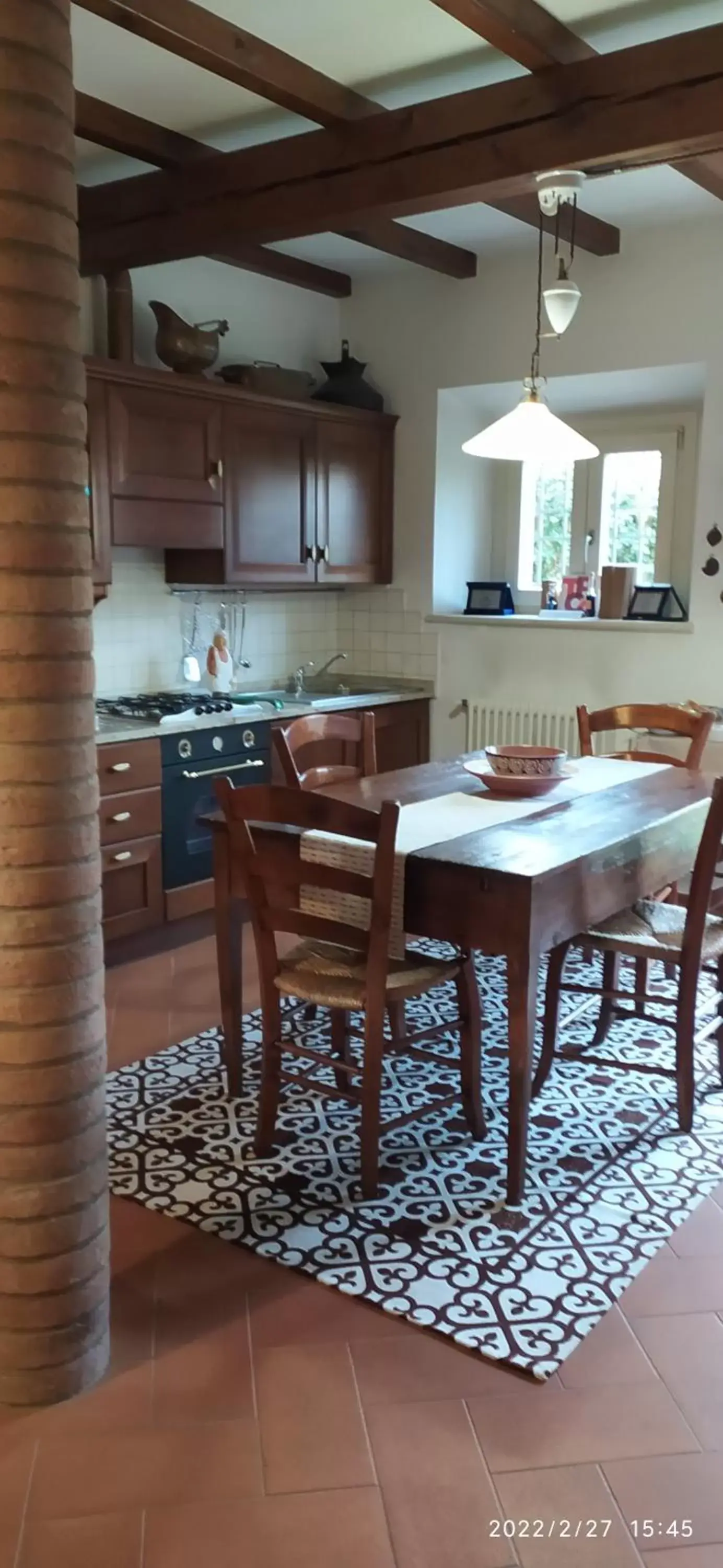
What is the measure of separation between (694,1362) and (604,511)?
12.6 feet

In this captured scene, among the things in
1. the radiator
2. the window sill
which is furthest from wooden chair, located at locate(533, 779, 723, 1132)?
the radiator

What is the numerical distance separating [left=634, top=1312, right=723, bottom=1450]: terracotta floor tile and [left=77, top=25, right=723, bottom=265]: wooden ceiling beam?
260cm

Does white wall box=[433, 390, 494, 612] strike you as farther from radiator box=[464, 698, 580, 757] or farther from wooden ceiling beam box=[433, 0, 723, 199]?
wooden ceiling beam box=[433, 0, 723, 199]

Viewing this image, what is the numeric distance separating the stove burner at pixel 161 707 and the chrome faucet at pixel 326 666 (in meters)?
0.92

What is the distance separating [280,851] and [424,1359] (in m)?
1.07

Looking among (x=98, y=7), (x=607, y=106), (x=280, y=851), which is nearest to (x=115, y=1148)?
(x=280, y=851)

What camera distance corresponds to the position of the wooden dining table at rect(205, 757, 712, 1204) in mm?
2338

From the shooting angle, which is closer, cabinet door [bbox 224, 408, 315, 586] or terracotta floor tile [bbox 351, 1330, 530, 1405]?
terracotta floor tile [bbox 351, 1330, 530, 1405]

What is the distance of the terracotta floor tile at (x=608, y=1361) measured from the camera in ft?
6.56

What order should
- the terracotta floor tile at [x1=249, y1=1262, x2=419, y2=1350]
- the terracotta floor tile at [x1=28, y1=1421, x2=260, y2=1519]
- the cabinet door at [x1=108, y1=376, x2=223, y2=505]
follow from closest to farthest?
the terracotta floor tile at [x1=28, y1=1421, x2=260, y2=1519]
the terracotta floor tile at [x1=249, y1=1262, x2=419, y2=1350]
the cabinet door at [x1=108, y1=376, x2=223, y2=505]

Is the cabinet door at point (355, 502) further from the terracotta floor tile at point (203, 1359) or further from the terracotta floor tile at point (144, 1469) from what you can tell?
the terracotta floor tile at point (144, 1469)

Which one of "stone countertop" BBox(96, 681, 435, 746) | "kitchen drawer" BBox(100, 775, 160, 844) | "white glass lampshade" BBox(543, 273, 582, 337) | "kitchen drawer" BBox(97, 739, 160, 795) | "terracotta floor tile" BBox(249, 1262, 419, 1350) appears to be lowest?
"terracotta floor tile" BBox(249, 1262, 419, 1350)

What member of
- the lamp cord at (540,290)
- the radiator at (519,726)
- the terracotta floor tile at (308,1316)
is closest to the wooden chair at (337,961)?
the terracotta floor tile at (308,1316)

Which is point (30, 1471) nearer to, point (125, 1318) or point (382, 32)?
point (125, 1318)
